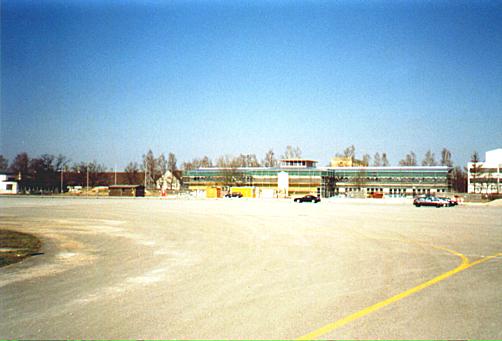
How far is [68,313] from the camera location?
823cm

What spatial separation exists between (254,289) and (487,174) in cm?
11976

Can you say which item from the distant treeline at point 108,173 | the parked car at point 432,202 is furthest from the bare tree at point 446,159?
the parked car at point 432,202

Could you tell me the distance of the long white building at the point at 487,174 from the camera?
10281 centimetres

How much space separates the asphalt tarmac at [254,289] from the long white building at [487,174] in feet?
307

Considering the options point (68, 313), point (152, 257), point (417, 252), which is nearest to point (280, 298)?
point (68, 313)

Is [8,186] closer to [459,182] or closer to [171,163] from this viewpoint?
[171,163]

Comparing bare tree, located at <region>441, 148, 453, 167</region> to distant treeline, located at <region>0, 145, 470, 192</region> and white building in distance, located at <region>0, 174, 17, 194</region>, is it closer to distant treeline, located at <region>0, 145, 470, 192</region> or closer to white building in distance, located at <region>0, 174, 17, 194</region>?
distant treeline, located at <region>0, 145, 470, 192</region>

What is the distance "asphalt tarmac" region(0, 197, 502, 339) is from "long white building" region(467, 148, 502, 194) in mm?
93597

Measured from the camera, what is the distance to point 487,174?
113438mm

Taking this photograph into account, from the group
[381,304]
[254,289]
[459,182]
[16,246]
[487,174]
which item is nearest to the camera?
[381,304]

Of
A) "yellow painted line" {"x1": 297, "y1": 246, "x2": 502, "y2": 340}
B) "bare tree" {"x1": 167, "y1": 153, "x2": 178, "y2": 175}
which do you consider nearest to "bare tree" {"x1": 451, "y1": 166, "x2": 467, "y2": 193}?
"bare tree" {"x1": 167, "y1": 153, "x2": 178, "y2": 175}

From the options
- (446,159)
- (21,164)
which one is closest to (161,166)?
(21,164)

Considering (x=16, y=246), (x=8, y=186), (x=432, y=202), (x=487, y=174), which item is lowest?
(x=432, y=202)

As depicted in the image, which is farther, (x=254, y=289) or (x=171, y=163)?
(x=171, y=163)
